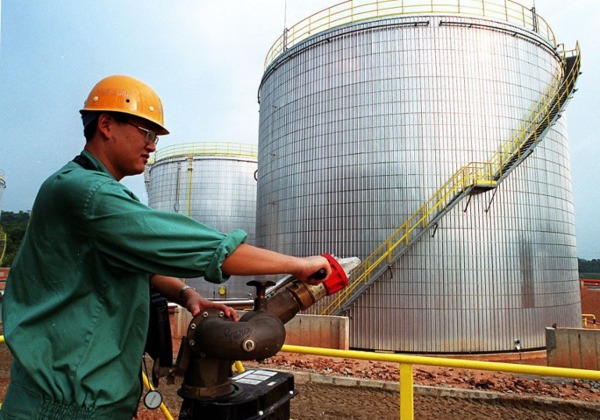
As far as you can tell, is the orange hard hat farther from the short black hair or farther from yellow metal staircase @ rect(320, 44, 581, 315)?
yellow metal staircase @ rect(320, 44, 581, 315)

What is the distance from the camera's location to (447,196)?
10281 mm

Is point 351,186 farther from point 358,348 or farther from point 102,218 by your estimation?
point 102,218

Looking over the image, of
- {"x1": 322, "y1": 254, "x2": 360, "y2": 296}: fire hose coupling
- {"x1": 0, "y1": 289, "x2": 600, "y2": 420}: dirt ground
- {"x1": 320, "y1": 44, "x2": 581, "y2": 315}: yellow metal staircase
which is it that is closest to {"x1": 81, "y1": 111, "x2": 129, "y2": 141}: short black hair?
{"x1": 322, "y1": 254, "x2": 360, "y2": 296}: fire hose coupling

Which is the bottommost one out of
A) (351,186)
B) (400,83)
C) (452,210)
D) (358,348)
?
(358,348)

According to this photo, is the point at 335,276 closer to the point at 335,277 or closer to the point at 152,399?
the point at 335,277

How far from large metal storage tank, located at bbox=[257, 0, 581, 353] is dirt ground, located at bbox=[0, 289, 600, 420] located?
2558 millimetres

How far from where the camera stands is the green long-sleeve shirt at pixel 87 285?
43.5 inches

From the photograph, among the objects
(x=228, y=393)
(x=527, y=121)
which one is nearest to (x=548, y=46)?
(x=527, y=121)

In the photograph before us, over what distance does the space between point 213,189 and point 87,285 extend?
2254cm

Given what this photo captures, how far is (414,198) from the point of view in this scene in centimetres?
1044

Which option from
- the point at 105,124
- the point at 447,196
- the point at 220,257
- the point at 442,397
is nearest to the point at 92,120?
the point at 105,124

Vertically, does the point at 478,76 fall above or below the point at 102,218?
above

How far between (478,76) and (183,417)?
12.0m

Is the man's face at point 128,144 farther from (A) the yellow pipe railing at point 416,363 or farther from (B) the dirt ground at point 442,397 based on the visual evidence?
(B) the dirt ground at point 442,397
